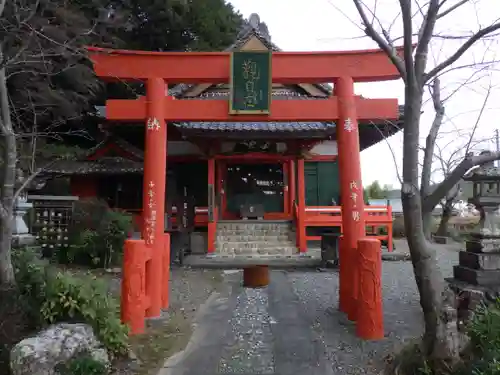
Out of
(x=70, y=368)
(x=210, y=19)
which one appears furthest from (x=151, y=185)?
(x=210, y=19)

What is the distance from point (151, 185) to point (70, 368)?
10.6ft

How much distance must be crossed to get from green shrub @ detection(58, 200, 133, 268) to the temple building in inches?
125

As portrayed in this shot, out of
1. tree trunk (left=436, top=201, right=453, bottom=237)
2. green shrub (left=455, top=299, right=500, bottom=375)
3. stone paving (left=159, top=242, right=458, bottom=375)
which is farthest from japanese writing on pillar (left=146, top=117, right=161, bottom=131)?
tree trunk (left=436, top=201, right=453, bottom=237)

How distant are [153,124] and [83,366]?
3.79 m

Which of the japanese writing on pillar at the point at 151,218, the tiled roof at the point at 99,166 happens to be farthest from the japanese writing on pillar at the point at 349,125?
the tiled roof at the point at 99,166

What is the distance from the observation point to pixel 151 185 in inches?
255

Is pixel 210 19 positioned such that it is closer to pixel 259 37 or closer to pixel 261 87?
pixel 259 37

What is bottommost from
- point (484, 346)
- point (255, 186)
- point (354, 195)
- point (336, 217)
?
point (484, 346)

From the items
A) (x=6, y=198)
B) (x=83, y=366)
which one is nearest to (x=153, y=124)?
(x=6, y=198)

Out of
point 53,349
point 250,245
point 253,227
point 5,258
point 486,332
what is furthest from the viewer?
point 253,227

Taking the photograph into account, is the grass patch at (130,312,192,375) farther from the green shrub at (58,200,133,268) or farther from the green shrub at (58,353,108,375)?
the green shrub at (58,200,133,268)

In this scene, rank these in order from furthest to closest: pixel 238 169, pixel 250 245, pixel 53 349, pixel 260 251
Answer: pixel 238 169, pixel 250 245, pixel 260 251, pixel 53 349

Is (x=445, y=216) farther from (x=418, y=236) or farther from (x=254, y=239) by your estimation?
(x=418, y=236)

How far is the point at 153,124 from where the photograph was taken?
21.4 ft
